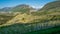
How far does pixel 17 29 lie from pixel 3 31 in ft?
1.86

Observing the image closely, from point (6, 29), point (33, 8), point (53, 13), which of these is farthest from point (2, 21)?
point (53, 13)

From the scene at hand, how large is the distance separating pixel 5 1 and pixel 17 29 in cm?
130

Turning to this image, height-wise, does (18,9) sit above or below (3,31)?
above

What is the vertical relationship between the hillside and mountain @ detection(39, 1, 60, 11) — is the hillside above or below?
below

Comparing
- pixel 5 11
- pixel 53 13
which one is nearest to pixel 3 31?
pixel 5 11

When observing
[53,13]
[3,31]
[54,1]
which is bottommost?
[3,31]

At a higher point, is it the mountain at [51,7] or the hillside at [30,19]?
the mountain at [51,7]

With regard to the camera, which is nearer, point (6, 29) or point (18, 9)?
point (6, 29)

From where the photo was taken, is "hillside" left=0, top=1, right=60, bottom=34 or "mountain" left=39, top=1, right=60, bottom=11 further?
"mountain" left=39, top=1, right=60, bottom=11

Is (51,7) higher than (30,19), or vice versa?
(51,7)

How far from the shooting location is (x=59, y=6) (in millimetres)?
7734

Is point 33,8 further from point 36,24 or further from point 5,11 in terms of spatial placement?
point 5,11

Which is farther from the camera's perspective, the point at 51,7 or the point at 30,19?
the point at 51,7

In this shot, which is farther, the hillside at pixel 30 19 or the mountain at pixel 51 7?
the mountain at pixel 51 7
